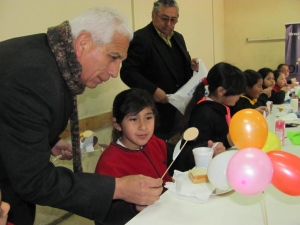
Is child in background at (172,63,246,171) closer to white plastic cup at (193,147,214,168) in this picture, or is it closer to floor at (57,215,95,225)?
white plastic cup at (193,147,214,168)

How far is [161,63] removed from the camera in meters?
2.69

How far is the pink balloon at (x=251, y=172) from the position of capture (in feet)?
2.96

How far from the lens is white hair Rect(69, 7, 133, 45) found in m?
1.07

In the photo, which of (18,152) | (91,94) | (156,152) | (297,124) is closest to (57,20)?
(91,94)

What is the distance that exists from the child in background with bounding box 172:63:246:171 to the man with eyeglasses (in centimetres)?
41

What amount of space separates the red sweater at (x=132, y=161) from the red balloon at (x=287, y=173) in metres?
0.74

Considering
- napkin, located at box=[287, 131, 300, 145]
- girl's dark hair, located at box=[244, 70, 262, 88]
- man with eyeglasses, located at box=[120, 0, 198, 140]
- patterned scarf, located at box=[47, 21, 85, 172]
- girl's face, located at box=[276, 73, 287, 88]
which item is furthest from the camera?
girl's face, located at box=[276, 73, 287, 88]

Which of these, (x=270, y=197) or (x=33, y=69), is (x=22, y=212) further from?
(x=270, y=197)

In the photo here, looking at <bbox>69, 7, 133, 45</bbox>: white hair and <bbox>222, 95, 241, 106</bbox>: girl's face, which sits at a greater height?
<bbox>69, 7, 133, 45</bbox>: white hair

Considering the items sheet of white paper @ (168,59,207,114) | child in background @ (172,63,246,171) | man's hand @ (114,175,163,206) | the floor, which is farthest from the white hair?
the floor

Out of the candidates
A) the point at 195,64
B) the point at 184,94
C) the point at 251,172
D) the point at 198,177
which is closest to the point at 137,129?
the point at 198,177

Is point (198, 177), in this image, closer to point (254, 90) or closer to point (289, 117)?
point (289, 117)

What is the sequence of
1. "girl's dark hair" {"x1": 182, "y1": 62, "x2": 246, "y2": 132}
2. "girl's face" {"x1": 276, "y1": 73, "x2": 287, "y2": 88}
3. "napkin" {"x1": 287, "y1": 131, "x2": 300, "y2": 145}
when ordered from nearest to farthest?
"napkin" {"x1": 287, "y1": 131, "x2": 300, "y2": 145} < "girl's dark hair" {"x1": 182, "y1": 62, "x2": 246, "y2": 132} < "girl's face" {"x1": 276, "y1": 73, "x2": 287, "y2": 88}

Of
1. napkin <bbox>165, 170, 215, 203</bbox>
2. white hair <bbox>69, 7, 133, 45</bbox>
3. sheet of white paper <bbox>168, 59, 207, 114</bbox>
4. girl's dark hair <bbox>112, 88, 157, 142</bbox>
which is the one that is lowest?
sheet of white paper <bbox>168, 59, 207, 114</bbox>
